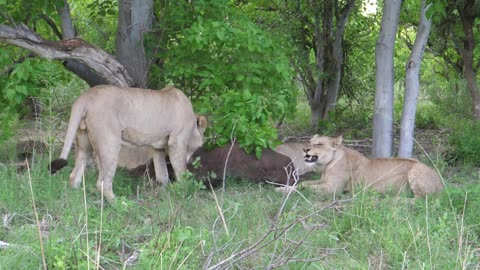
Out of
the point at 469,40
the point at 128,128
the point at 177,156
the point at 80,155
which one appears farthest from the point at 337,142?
the point at 469,40

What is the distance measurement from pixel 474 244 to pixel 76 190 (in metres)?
3.75

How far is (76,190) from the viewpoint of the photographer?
6.88 m

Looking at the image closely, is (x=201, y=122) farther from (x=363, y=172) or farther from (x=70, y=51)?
(x=363, y=172)

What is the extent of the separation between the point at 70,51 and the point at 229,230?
3.39 metres

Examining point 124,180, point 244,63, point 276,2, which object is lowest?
point 124,180

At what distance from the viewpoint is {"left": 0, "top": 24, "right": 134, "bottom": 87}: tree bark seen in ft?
25.2

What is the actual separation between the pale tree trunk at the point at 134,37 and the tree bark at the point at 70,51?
0.60 meters

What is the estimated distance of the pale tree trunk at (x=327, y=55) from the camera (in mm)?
12062

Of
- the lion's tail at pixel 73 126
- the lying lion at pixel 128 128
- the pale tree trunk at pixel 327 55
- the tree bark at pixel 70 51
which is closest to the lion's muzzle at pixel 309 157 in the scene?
the lying lion at pixel 128 128

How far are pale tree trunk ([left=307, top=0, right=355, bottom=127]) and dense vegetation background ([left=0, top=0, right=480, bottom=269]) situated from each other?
0.11 feet

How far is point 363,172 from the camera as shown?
7422 millimetres

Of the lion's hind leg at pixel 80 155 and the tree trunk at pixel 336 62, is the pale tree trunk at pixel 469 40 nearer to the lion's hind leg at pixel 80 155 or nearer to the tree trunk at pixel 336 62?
the tree trunk at pixel 336 62

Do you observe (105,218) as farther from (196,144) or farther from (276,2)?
(276,2)

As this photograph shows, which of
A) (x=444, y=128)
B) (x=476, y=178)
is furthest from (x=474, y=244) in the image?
(x=444, y=128)
